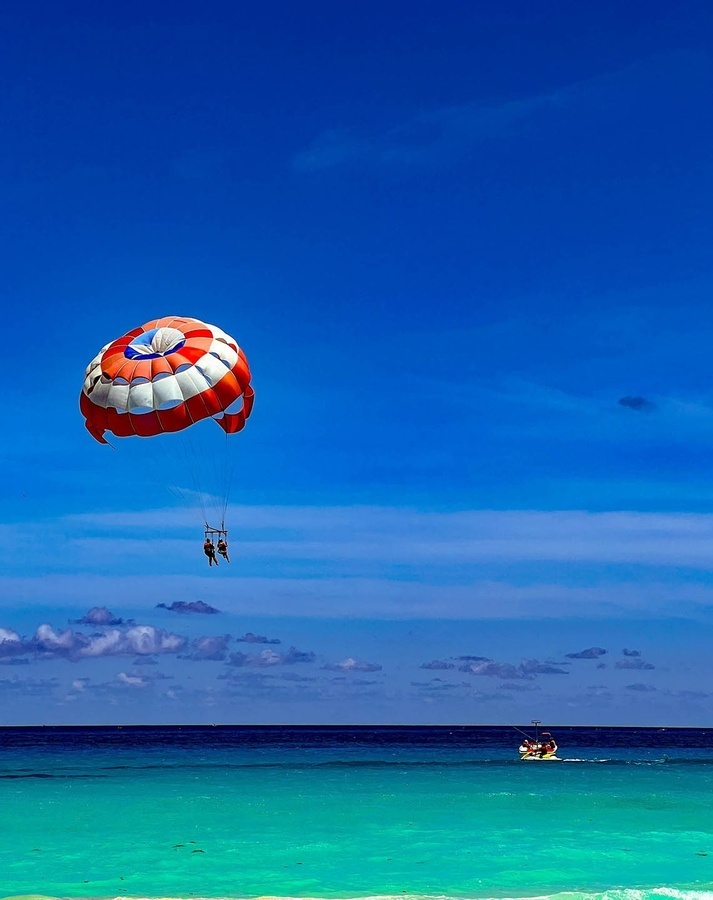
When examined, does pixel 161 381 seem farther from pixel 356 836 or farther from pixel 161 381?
pixel 356 836

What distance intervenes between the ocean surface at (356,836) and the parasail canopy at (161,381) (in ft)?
30.2

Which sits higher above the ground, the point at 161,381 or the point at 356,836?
the point at 161,381

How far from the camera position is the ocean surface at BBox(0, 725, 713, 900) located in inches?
711

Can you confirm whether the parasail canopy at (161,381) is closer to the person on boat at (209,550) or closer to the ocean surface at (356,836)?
the person on boat at (209,550)

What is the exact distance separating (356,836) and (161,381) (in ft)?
39.6

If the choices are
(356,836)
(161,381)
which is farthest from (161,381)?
(356,836)

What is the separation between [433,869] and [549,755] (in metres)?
36.6

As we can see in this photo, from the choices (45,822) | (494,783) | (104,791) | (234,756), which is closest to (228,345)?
(45,822)

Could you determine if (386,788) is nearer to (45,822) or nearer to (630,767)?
(45,822)

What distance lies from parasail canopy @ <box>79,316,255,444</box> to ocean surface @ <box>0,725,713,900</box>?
9197 mm

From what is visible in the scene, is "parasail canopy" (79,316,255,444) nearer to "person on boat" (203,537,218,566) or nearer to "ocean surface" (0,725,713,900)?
"person on boat" (203,537,218,566)

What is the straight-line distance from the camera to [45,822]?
2684 cm

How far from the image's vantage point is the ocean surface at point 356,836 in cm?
1806

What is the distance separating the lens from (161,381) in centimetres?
2056
